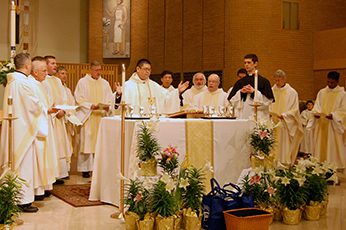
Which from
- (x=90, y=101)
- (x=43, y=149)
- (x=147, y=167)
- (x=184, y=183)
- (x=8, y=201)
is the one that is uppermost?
(x=90, y=101)

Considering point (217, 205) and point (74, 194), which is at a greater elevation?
point (217, 205)

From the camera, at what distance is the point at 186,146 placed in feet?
21.4

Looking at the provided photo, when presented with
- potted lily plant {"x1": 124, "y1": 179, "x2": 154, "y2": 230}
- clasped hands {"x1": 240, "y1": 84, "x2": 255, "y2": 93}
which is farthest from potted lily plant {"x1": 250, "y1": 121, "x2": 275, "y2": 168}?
potted lily plant {"x1": 124, "y1": 179, "x2": 154, "y2": 230}

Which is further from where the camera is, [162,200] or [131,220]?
[131,220]

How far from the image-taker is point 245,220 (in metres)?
5.14

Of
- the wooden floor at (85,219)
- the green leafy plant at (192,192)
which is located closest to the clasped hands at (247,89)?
the wooden floor at (85,219)

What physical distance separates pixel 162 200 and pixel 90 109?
14.7 ft

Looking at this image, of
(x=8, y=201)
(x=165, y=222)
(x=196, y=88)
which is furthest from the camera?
(x=196, y=88)

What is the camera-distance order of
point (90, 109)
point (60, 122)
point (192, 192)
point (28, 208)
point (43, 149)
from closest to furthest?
point (192, 192) < point (28, 208) < point (43, 149) < point (60, 122) < point (90, 109)

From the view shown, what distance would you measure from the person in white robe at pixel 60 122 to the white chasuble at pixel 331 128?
434cm

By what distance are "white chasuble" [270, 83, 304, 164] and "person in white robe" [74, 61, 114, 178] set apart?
311cm

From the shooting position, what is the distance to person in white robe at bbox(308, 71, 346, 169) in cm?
934

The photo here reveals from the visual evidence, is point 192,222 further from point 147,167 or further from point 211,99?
point 211,99

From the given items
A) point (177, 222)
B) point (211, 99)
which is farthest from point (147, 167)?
point (211, 99)
